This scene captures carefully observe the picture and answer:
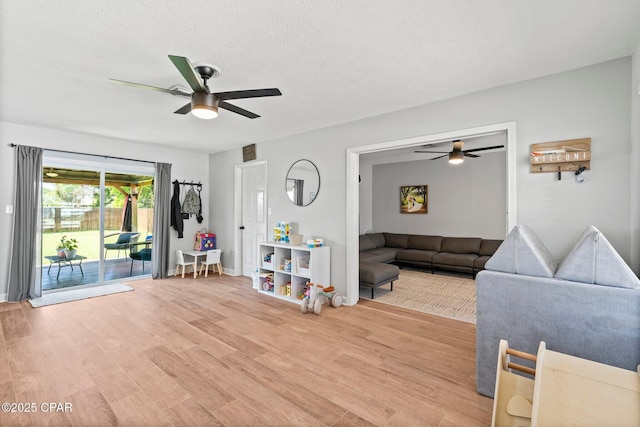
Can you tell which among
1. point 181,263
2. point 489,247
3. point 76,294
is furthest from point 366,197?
point 76,294

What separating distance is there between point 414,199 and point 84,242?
262 inches

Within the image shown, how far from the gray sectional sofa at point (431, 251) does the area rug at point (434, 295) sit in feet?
0.96

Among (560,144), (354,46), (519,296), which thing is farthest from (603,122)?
(354,46)

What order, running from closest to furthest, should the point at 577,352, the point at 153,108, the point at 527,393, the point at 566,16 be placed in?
the point at 527,393, the point at 577,352, the point at 566,16, the point at 153,108

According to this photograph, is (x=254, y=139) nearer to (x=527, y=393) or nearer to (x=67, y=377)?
(x=67, y=377)

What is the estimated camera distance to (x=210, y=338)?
2898 millimetres

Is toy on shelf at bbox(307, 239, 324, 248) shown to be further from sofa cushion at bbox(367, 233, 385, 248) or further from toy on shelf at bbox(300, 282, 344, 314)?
sofa cushion at bbox(367, 233, 385, 248)

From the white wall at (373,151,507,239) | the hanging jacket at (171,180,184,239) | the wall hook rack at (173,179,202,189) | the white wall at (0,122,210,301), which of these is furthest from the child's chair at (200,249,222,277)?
the white wall at (373,151,507,239)

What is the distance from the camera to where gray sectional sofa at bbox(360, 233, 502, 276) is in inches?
221

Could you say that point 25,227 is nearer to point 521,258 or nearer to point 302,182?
point 302,182

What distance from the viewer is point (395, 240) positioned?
7020mm

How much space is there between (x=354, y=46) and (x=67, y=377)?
334 centimetres

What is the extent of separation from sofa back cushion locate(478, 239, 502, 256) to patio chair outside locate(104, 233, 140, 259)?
6.67 metres

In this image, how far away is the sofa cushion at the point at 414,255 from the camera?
19.8 ft
